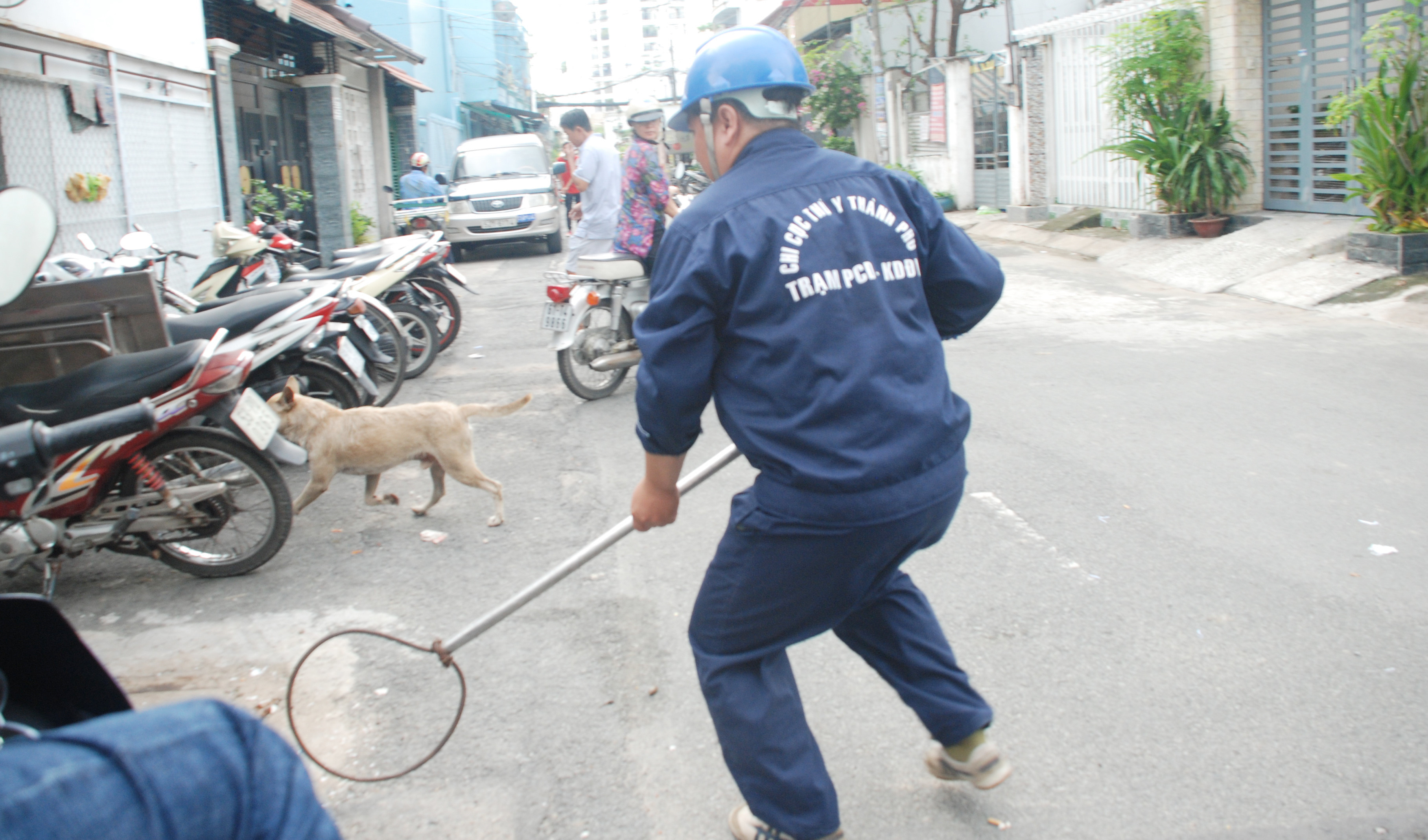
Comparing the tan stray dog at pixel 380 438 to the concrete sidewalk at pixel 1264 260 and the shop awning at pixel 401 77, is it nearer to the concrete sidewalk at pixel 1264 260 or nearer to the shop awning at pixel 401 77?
the concrete sidewalk at pixel 1264 260

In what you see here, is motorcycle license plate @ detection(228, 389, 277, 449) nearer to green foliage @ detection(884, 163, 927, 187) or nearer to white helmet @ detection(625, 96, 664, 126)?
white helmet @ detection(625, 96, 664, 126)

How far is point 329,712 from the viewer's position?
128 inches

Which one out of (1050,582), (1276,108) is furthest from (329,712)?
(1276,108)

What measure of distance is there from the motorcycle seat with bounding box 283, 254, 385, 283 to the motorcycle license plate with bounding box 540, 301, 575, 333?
1.31 meters

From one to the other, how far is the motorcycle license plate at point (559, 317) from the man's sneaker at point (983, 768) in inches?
193

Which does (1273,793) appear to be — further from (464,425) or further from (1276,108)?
(1276,108)

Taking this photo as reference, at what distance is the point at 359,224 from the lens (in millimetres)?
17641

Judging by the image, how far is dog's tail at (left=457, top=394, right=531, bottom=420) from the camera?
4992 millimetres

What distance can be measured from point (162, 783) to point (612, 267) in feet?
21.2

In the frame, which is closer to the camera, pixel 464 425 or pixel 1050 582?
pixel 1050 582

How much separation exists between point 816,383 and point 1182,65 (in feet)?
42.1

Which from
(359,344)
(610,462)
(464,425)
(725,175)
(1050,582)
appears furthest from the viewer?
(359,344)

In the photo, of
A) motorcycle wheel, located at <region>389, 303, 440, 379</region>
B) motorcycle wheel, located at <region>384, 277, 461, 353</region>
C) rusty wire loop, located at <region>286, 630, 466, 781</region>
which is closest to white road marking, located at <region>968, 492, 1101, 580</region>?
rusty wire loop, located at <region>286, 630, 466, 781</region>

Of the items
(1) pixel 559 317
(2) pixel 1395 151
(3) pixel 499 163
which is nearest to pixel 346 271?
(1) pixel 559 317
